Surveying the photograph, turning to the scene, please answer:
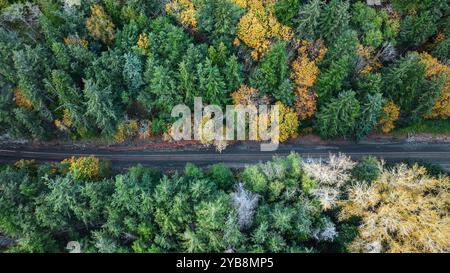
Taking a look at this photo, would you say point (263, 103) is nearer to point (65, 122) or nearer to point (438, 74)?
point (438, 74)

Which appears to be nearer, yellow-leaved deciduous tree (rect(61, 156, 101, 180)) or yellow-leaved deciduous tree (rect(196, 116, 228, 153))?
yellow-leaved deciduous tree (rect(61, 156, 101, 180))

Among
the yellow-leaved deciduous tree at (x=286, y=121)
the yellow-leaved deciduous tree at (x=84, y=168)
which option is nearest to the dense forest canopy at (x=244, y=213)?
the yellow-leaved deciduous tree at (x=84, y=168)

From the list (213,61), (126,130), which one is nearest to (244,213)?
(213,61)

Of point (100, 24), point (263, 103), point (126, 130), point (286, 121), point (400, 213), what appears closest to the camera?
point (400, 213)

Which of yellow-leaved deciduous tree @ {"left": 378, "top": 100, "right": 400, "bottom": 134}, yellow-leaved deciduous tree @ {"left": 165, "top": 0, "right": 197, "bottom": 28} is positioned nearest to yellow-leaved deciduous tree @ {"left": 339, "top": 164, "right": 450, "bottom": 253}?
yellow-leaved deciduous tree @ {"left": 378, "top": 100, "right": 400, "bottom": 134}

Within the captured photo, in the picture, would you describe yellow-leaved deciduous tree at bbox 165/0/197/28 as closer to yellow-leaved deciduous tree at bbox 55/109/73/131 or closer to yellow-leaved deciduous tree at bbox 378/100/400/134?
yellow-leaved deciduous tree at bbox 55/109/73/131

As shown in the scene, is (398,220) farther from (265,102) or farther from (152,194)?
(152,194)

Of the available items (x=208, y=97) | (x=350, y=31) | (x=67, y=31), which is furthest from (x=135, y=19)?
(x=350, y=31)
